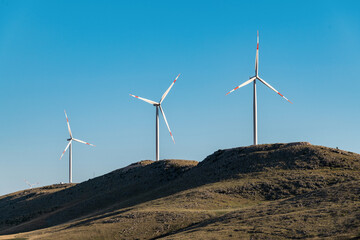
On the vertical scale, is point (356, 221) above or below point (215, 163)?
below

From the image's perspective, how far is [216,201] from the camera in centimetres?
8250

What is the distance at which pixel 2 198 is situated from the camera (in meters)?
182

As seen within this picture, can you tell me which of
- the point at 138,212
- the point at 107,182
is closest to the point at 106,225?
the point at 138,212

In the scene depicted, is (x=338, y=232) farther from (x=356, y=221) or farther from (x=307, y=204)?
(x=307, y=204)

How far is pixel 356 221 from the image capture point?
50.2 m

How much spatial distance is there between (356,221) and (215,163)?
205ft

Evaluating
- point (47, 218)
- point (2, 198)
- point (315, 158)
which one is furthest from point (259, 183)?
point (2, 198)

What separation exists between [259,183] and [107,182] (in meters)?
58.5

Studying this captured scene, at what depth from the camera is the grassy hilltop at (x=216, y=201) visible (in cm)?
5588

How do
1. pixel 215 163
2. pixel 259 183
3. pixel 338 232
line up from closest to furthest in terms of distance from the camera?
pixel 338 232
pixel 259 183
pixel 215 163

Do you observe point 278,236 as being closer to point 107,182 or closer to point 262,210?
point 262,210

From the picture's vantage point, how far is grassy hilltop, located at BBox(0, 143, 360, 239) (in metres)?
55.9

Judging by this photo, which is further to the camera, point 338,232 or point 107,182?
point 107,182

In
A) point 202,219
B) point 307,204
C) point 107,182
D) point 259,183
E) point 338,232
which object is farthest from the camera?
point 107,182
